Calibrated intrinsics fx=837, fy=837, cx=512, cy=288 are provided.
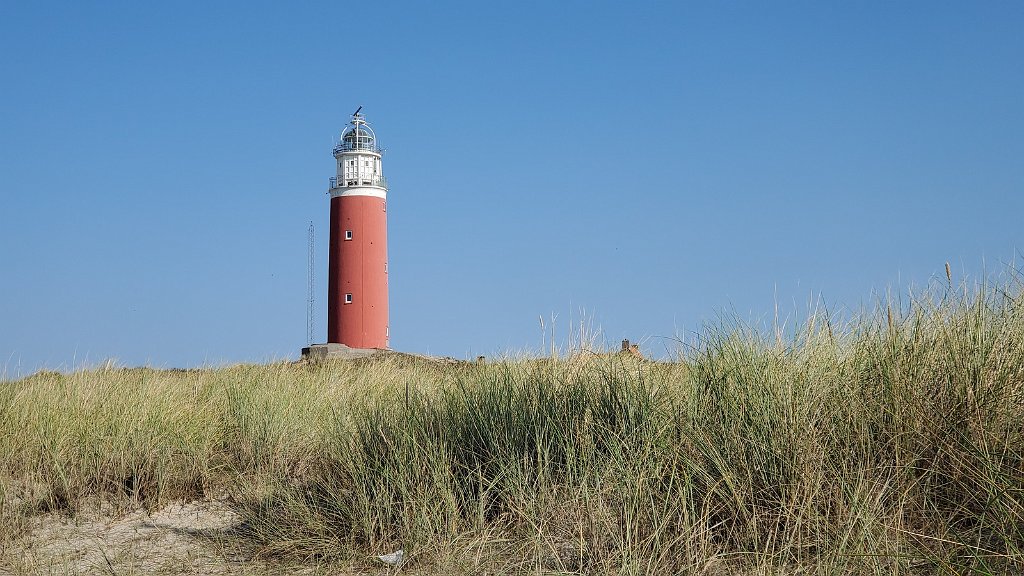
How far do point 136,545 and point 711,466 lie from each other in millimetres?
3387

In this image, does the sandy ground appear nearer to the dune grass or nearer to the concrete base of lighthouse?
the dune grass

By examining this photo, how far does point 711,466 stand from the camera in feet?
13.0

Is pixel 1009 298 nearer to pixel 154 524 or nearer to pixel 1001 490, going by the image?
pixel 1001 490

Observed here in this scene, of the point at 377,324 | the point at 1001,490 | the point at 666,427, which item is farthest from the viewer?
the point at 377,324

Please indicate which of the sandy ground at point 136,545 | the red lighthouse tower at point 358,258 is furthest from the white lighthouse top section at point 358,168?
the sandy ground at point 136,545

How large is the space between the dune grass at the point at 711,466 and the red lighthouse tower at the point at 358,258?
22.8m

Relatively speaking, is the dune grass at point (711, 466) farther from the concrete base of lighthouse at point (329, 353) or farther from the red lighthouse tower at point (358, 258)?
the red lighthouse tower at point (358, 258)

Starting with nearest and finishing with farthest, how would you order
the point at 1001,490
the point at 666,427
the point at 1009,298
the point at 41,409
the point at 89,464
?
the point at 1001,490 → the point at 666,427 → the point at 1009,298 → the point at 89,464 → the point at 41,409

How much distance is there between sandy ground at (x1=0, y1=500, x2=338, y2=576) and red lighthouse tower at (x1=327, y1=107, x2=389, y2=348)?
22.5m

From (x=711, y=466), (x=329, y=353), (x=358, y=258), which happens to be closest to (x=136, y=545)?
(x=711, y=466)

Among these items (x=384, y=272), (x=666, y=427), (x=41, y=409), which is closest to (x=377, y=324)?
(x=384, y=272)

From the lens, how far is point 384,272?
28.9m

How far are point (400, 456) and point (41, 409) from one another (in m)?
4.45

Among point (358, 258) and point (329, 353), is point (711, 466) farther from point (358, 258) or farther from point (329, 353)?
point (358, 258)
